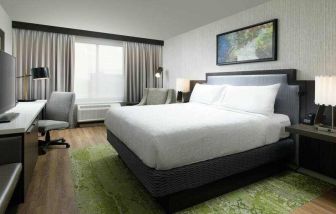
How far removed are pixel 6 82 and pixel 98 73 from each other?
136 inches

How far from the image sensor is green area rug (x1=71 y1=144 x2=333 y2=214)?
6.21ft

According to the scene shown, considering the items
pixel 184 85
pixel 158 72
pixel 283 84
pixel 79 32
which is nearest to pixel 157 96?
pixel 184 85

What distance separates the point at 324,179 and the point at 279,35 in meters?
1.98

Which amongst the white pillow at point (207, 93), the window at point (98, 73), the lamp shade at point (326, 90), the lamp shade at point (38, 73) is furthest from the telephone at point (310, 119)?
the window at point (98, 73)

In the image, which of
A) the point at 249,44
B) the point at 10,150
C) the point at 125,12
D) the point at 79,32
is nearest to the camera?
the point at 10,150

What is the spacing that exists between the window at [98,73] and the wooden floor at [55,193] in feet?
7.94

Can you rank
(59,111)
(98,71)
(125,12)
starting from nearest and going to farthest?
(125,12) < (59,111) < (98,71)

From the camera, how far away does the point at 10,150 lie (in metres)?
1.71

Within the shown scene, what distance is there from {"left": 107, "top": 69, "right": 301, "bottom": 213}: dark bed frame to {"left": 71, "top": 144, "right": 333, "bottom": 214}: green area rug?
118 mm

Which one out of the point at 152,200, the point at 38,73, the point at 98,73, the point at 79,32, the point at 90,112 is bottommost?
the point at 152,200

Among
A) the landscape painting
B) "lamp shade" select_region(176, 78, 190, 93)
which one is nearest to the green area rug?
the landscape painting

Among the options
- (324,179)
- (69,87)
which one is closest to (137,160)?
(324,179)

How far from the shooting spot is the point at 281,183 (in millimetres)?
2396

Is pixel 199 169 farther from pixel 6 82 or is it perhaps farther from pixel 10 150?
pixel 6 82
